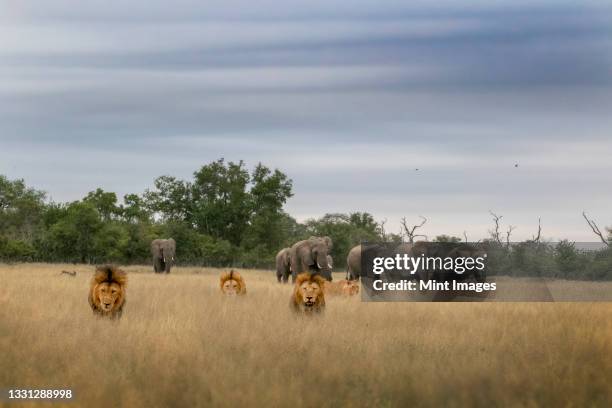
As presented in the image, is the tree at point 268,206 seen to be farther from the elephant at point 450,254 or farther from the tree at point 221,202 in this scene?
the elephant at point 450,254

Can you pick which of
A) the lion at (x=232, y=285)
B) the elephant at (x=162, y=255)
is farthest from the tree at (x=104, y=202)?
the lion at (x=232, y=285)

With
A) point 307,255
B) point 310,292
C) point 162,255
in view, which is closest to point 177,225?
point 162,255

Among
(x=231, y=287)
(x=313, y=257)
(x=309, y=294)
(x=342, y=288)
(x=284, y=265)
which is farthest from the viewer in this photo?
(x=284, y=265)

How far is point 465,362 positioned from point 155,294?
12754 millimetres

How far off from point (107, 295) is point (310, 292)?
12.5 feet

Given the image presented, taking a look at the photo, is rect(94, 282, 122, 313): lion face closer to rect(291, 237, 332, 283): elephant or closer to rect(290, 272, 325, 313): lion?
rect(290, 272, 325, 313): lion

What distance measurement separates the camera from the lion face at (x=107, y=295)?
1616cm

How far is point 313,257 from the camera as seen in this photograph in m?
33.9

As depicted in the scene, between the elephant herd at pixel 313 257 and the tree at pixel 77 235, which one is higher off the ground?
the tree at pixel 77 235

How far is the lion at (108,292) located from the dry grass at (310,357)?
1.35 ft

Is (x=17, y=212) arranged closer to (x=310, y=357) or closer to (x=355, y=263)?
(x=355, y=263)

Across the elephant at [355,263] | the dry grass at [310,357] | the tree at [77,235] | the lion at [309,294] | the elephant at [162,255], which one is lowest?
the dry grass at [310,357]

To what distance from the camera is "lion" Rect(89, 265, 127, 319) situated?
16281 millimetres

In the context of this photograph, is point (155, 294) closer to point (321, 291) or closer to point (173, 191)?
point (321, 291)
